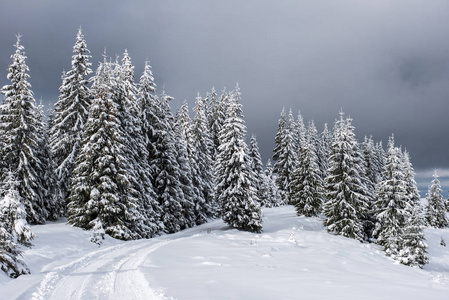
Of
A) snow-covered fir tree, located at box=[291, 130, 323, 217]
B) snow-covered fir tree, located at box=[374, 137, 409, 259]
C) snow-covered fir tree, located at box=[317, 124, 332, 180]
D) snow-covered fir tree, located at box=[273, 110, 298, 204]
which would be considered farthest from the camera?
snow-covered fir tree, located at box=[317, 124, 332, 180]

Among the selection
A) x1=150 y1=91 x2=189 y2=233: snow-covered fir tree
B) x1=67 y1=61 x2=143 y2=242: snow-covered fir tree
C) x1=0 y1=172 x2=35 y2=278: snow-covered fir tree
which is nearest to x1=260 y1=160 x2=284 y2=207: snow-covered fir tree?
x1=150 y1=91 x2=189 y2=233: snow-covered fir tree

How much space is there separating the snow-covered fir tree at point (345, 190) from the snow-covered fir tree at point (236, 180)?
8.75m

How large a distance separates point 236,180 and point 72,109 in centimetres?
1794

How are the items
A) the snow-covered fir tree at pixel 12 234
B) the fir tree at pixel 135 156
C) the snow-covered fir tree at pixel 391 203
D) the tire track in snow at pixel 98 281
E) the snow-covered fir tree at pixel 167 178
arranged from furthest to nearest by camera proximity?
the snow-covered fir tree at pixel 167 178, the snow-covered fir tree at pixel 391 203, the fir tree at pixel 135 156, the snow-covered fir tree at pixel 12 234, the tire track in snow at pixel 98 281

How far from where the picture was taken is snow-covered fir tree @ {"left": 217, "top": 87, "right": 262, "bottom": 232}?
1224 inches

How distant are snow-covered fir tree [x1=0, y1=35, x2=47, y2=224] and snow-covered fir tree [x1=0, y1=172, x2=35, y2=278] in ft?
58.2

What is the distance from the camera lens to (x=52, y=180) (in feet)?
109

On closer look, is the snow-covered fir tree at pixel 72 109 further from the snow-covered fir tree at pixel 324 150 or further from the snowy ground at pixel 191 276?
the snow-covered fir tree at pixel 324 150

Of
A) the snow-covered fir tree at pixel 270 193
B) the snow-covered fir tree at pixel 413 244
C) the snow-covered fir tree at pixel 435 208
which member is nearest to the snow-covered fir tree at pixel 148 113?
the snow-covered fir tree at pixel 413 244

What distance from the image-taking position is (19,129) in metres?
27.9

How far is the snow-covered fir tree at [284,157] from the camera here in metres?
57.6

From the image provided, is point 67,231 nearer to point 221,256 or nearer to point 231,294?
point 221,256

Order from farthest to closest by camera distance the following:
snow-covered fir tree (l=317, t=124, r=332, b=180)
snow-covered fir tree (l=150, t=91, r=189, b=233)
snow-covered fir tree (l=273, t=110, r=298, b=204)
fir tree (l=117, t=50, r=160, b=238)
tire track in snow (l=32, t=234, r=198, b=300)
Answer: snow-covered fir tree (l=317, t=124, r=332, b=180) → snow-covered fir tree (l=273, t=110, r=298, b=204) → snow-covered fir tree (l=150, t=91, r=189, b=233) → fir tree (l=117, t=50, r=160, b=238) → tire track in snow (l=32, t=234, r=198, b=300)

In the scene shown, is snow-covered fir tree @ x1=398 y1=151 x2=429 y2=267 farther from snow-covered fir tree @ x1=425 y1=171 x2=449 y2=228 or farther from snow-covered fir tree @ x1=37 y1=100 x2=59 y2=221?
snow-covered fir tree @ x1=37 y1=100 x2=59 y2=221
